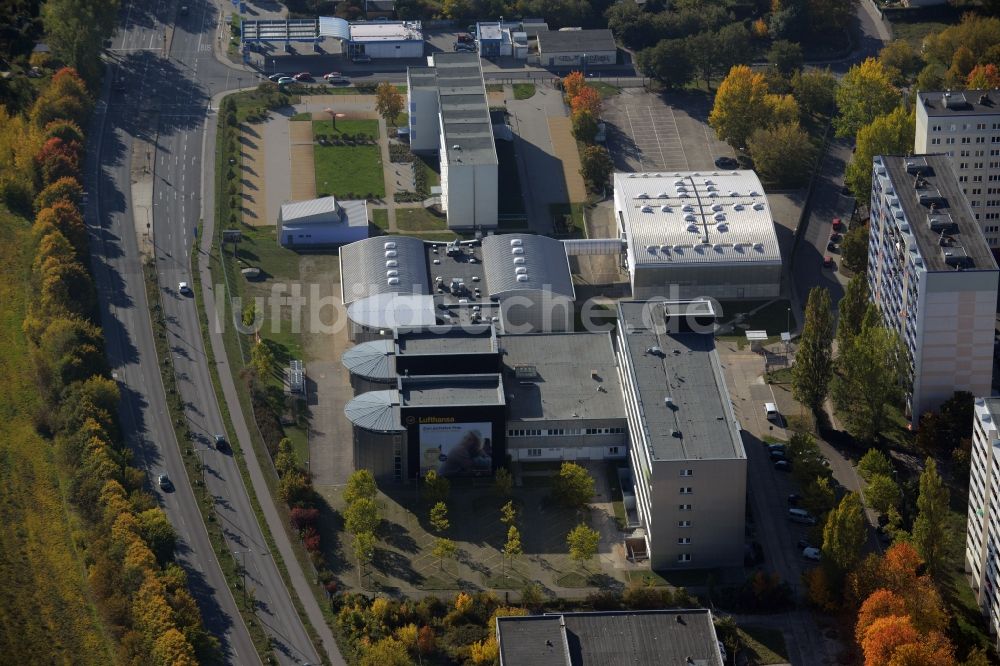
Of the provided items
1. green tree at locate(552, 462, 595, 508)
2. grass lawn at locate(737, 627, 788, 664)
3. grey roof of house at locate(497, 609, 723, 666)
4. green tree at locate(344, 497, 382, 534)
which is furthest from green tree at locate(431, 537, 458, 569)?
grass lawn at locate(737, 627, 788, 664)

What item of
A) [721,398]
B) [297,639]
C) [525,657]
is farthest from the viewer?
[721,398]

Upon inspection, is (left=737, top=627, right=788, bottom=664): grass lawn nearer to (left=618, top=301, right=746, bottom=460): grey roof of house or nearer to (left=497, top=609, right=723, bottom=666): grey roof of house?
(left=497, top=609, right=723, bottom=666): grey roof of house

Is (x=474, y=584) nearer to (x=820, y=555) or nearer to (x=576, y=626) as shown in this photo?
(x=576, y=626)

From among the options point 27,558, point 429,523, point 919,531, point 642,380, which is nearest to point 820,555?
point 919,531

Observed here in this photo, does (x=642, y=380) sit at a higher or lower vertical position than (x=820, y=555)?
higher

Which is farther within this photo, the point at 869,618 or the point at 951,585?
the point at 951,585

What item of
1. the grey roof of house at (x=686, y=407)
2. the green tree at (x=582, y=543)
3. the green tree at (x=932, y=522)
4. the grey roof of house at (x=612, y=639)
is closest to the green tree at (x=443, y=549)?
the green tree at (x=582, y=543)
